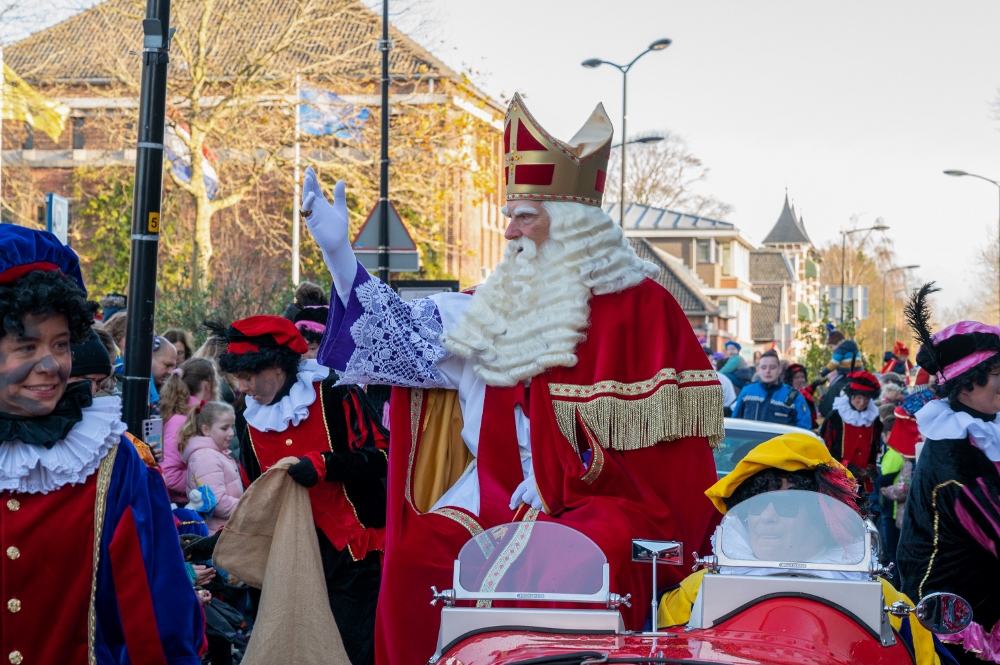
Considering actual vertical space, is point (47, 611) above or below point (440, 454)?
below

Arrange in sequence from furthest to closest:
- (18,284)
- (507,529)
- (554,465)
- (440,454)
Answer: (440,454)
(554,465)
(507,529)
(18,284)

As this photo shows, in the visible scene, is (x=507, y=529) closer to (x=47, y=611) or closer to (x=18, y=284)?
(x=47, y=611)

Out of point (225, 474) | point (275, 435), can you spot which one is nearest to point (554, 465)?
point (275, 435)

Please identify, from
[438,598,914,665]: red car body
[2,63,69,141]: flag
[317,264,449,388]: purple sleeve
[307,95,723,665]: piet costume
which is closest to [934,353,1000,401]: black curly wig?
[307,95,723,665]: piet costume

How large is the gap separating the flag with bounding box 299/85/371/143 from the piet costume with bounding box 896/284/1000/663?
63.7ft

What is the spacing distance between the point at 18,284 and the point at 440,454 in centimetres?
197

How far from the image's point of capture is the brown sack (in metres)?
5.83

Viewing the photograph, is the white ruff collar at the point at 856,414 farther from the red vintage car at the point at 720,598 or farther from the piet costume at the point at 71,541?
the piet costume at the point at 71,541

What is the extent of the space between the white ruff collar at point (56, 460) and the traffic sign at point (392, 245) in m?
10.6

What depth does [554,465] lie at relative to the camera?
4285 millimetres

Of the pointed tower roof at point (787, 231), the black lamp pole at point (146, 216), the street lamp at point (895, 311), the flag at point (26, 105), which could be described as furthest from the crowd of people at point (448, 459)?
the pointed tower roof at point (787, 231)

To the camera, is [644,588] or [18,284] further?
[644,588]

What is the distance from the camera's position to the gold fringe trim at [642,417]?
4.29 metres

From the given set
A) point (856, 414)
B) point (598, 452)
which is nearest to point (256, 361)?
point (598, 452)
